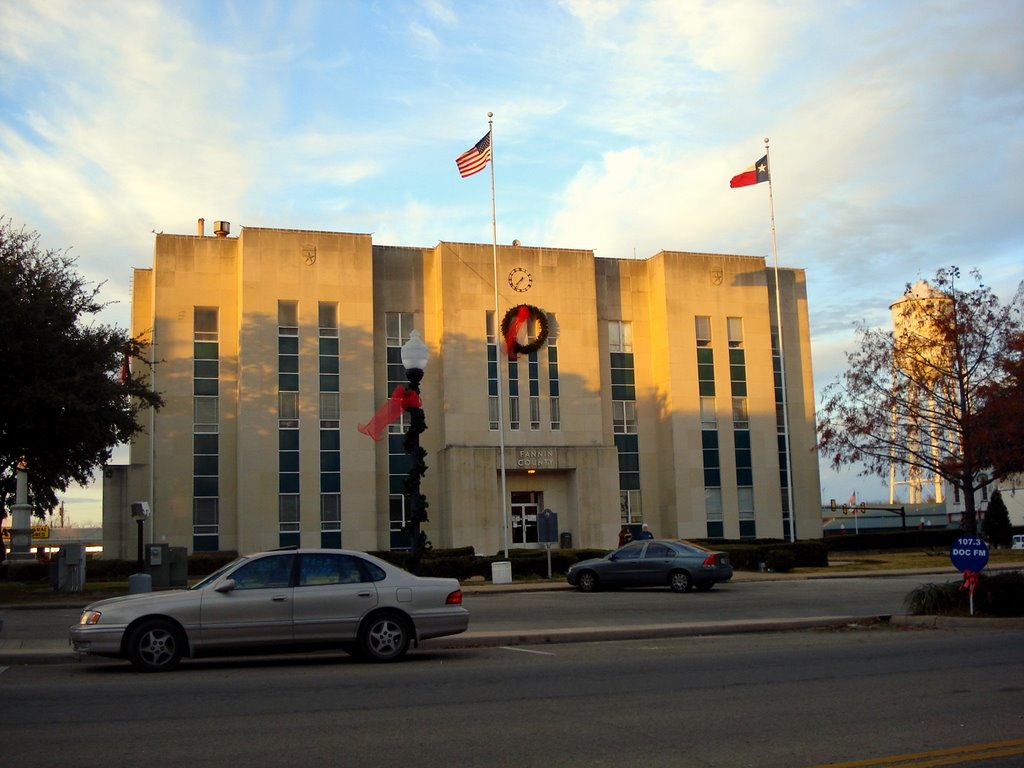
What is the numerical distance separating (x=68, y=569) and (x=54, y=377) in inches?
233

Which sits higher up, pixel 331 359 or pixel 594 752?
pixel 331 359

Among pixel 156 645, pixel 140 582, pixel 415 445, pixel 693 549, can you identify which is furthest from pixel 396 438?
pixel 156 645

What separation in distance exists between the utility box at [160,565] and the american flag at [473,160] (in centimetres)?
1934

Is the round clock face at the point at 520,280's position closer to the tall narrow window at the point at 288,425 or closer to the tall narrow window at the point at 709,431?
the tall narrow window at the point at 709,431

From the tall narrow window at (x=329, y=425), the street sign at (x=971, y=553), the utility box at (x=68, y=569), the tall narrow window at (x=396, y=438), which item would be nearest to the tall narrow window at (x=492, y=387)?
the tall narrow window at (x=396, y=438)

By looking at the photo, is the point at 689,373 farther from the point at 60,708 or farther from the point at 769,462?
the point at 60,708

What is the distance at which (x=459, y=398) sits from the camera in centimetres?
4853

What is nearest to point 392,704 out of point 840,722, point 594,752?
point 594,752

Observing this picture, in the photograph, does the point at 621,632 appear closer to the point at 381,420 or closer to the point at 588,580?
the point at 588,580

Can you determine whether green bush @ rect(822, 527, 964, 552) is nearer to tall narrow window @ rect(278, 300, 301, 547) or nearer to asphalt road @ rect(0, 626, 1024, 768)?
tall narrow window @ rect(278, 300, 301, 547)

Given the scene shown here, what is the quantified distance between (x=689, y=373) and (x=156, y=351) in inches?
1003

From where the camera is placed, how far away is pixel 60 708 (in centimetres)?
1007

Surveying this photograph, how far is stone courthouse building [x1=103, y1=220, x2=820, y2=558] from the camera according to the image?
46.2 metres

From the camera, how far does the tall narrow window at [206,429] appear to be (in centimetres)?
4584
